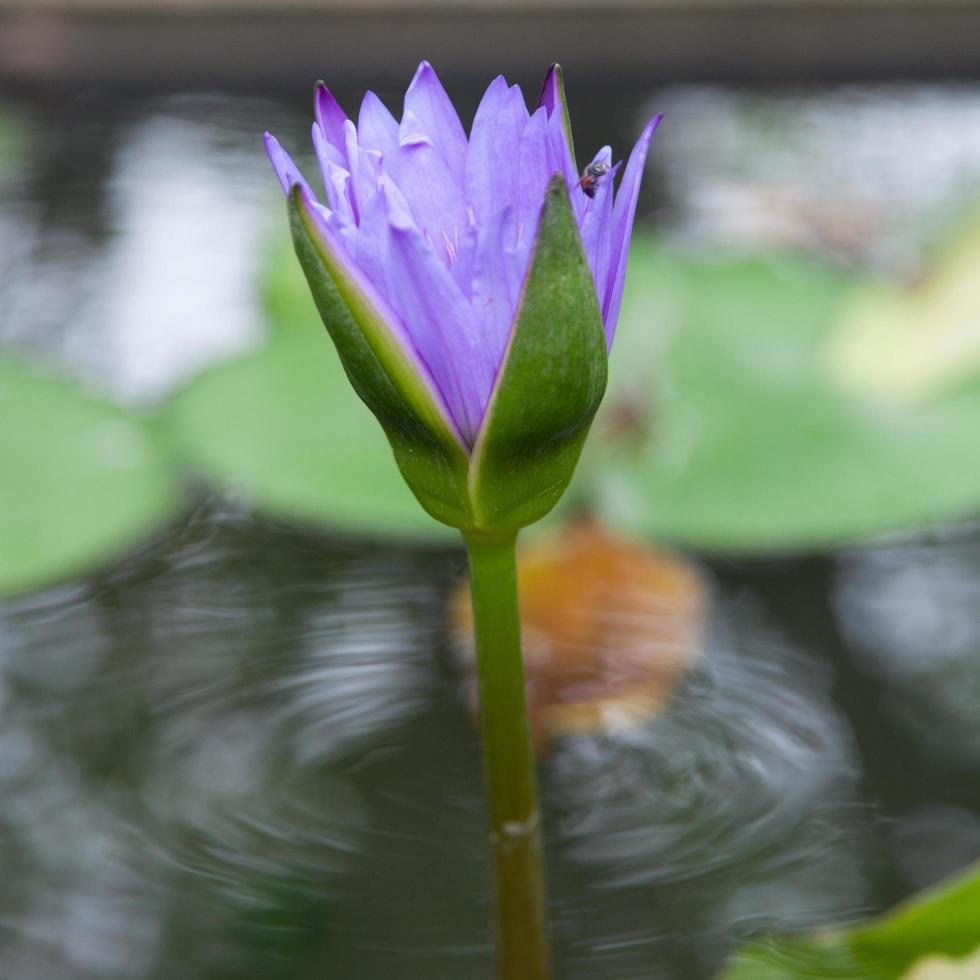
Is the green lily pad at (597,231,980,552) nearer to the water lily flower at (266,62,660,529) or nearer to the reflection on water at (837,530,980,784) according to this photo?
the reflection on water at (837,530,980,784)

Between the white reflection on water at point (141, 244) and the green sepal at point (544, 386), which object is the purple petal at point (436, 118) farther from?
the white reflection on water at point (141, 244)

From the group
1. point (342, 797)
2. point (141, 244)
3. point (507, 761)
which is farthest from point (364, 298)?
point (141, 244)

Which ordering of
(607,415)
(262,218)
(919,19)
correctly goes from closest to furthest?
(607,415)
(262,218)
(919,19)

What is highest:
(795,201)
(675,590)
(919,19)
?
(919,19)

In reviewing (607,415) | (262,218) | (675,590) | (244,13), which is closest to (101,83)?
(244,13)

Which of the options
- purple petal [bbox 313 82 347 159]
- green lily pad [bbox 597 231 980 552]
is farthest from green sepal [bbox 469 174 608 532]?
green lily pad [bbox 597 231 980 552]

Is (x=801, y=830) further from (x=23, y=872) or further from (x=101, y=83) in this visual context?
(x=101, y=83)

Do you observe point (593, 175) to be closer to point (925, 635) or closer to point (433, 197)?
point (433, 197)
